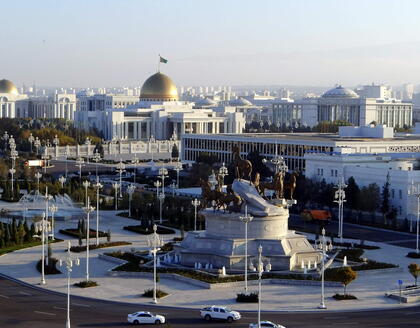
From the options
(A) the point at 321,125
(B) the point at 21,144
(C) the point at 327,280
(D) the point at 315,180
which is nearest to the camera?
(C) the point at 327,280

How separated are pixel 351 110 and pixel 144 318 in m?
137

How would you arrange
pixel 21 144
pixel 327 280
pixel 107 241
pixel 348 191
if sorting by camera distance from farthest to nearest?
pixel 21 144 < pixel 348 191 < pixel 107 241 < pixel 327 280

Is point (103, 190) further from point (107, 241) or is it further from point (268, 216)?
point (268, 216)

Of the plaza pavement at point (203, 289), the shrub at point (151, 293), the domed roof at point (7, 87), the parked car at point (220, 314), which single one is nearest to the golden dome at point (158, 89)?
the domed roof at point (7, 87)

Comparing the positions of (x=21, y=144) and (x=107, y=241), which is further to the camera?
(x=21, y=144)

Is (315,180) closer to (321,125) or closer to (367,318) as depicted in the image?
(367,318)

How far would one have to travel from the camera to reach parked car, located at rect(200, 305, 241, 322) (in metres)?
33.3

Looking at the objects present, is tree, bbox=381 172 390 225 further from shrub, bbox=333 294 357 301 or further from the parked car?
the parked car

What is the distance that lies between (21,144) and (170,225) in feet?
206

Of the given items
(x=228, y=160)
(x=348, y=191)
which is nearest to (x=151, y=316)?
(x=348, y=191)

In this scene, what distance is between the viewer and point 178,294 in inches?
1513

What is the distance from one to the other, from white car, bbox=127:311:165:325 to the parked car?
5.49ft

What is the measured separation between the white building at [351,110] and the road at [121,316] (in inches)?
5040

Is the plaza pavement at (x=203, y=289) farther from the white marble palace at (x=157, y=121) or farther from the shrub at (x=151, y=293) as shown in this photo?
the white marble palace at (x=157, y=121)
